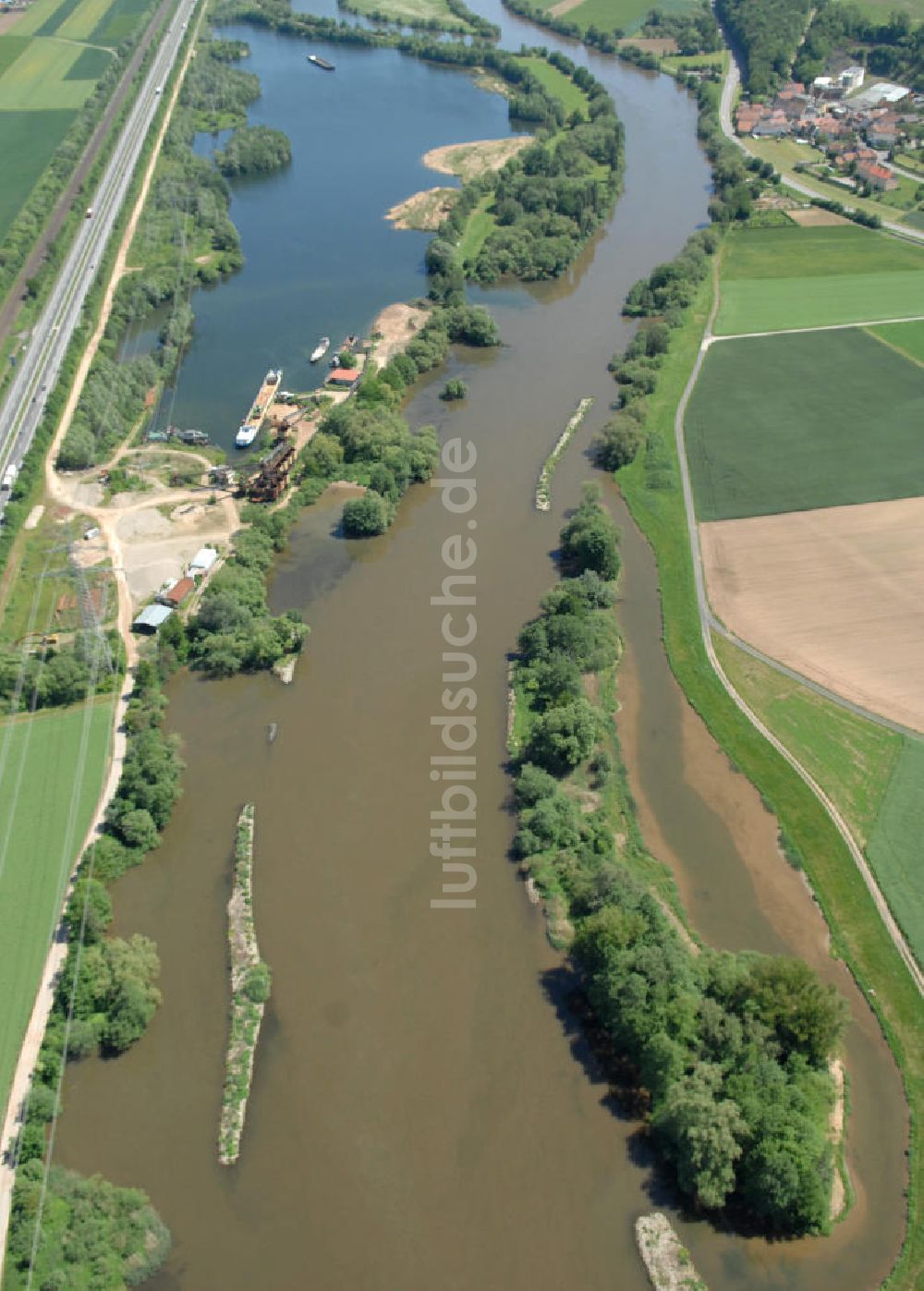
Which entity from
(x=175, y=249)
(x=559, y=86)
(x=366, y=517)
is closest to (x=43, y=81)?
(x=175, y=249)

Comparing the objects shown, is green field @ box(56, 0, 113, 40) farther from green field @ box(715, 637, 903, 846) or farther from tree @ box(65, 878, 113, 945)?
tree @ box(65, 878, 113, 945)

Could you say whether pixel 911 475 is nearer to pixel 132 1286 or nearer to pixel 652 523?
pixel 652 523

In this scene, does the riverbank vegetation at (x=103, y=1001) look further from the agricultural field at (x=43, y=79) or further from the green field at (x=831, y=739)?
the agricultural field at (x=43, y=79)

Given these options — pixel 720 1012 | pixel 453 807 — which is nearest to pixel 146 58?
pixel 453 807

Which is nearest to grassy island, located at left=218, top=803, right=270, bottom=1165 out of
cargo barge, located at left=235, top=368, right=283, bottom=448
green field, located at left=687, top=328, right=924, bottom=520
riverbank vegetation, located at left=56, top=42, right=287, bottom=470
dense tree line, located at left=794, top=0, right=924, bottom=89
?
cargo barge, located at left=235, top=368, right=283, bottom=448

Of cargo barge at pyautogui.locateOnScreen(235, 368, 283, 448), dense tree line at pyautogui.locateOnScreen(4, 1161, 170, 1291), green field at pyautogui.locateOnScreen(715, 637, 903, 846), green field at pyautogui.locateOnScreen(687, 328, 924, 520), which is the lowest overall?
dense tree line at pyautogui.locateOnScreen(4, 1161, 170, 1291)

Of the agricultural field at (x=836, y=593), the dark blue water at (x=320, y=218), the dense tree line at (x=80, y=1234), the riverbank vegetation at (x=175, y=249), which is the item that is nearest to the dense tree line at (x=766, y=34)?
the dark blue water at (x=320, y=218)
